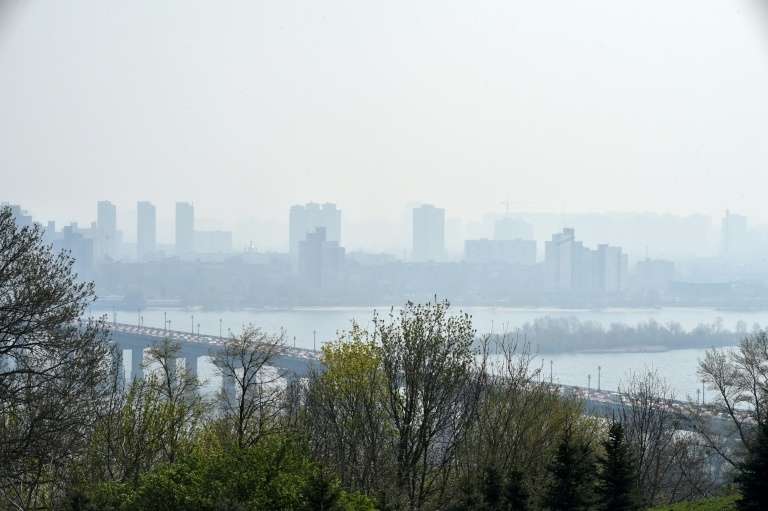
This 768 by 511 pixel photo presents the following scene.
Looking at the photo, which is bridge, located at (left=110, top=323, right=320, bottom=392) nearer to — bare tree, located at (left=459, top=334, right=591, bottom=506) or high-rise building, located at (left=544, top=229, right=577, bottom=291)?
bare tree, located at (left=459, top=334, right=591, bottom=506)

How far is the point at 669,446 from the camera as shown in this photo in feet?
31.7

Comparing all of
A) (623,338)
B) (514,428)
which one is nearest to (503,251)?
(623,338)

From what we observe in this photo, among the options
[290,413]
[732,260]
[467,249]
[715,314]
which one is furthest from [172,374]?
[732,260]

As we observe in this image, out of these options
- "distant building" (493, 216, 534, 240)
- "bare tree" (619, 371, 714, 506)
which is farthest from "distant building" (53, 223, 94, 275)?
"bare tree" (619, 371, 714, 506)

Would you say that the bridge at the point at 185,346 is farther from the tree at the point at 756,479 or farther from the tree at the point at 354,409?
the tree at the point at 756,479

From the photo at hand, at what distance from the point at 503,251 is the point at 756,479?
68.5 m

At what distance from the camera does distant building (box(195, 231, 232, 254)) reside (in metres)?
92.5

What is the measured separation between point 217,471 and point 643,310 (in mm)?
51062

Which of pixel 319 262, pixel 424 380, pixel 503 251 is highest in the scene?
pixel 503 251

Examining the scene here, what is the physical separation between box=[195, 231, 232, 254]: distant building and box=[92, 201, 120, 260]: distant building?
15044 millimetres

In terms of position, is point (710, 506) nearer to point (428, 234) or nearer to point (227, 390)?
point (227, 390)

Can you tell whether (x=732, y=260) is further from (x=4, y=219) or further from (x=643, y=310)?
(x=4, y=219)

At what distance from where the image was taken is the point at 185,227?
8638 centimetres

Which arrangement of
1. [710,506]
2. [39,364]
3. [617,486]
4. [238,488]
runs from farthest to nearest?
[39,364]
[710,506]
[617,486]
[238,488]
